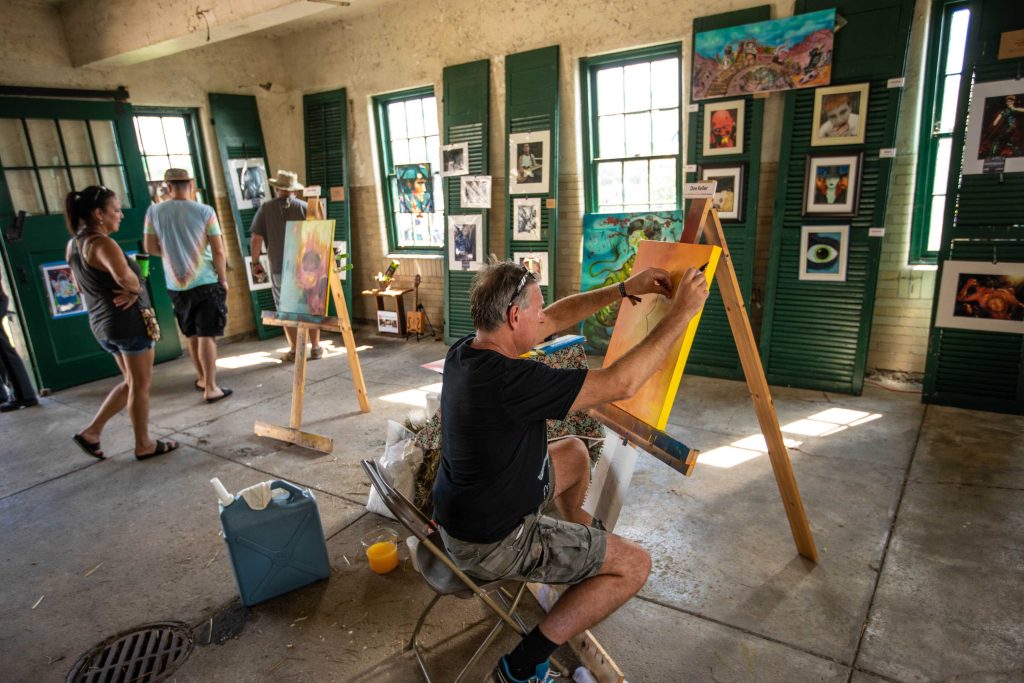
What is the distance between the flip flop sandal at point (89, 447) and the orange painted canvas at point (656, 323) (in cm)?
388

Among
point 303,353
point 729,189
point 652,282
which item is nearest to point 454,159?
point 729,189

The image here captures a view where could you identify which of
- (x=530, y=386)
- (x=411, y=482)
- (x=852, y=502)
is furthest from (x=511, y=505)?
(x=852, y=502)

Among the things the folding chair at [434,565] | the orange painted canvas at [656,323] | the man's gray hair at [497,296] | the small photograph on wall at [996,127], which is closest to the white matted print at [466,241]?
the orange painted canvas at [656,323]

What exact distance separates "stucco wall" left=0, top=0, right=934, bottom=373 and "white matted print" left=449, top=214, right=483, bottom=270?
0.21m

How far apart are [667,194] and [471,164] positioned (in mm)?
2163

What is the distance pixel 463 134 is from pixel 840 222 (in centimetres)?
385

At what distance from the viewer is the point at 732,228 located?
16.7 feet

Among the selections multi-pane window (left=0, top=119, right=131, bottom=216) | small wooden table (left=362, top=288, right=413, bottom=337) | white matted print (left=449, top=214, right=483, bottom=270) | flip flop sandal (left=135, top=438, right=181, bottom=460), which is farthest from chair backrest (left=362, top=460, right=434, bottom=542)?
multi-pane window (left=0, top=119, right=131, bottom=216)

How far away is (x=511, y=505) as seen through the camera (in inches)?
76.4

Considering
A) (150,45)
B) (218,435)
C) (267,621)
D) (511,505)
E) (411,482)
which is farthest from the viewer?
(150,45)

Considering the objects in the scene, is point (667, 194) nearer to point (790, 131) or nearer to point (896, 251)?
point (790, 131)

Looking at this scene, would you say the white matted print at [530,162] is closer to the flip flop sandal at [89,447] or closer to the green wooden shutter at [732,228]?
the green wooden shutter at [732,228]

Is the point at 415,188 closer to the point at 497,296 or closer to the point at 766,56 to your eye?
the point at 766,56

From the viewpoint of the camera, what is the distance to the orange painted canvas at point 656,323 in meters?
2.24
